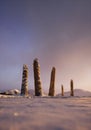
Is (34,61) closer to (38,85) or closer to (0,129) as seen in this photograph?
(38,85)

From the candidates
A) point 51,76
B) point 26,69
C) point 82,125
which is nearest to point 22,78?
point 26,69

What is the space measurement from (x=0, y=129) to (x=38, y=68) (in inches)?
429

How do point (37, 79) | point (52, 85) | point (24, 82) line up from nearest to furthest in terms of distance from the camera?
point (37, 79), point (24, 82), point (52, 85)

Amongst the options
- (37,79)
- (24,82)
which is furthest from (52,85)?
(24,82)

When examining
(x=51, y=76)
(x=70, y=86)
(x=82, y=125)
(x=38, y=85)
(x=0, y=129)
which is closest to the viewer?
(x=0, y=129)

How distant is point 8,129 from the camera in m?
1.00

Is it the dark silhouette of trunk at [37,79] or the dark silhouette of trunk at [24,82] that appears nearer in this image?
the dark silhouette of trunk at [37,79]

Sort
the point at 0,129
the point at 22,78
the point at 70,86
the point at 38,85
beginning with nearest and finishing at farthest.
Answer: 1. the point at 0,129
2. the point at 38,85
3. the point at 22,78
4. the point at 70,86

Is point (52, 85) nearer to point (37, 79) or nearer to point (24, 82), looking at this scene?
point (37, 79)

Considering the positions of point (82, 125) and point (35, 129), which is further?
point (82, 125)

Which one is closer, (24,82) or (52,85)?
(24,82)

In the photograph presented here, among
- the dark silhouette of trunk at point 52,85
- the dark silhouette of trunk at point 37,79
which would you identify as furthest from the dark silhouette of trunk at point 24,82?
the dark silhouette of trunk at point 52,85

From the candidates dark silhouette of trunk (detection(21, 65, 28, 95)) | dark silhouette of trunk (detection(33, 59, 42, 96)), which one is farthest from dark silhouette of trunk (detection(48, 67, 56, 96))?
dark silhouette of trunk (detection(21, 65, 28, 95))

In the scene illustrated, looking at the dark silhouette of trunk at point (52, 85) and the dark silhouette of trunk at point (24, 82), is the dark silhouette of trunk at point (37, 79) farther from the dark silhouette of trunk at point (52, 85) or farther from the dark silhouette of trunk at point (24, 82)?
the dark silhouette of trunk at point (52, 85)
